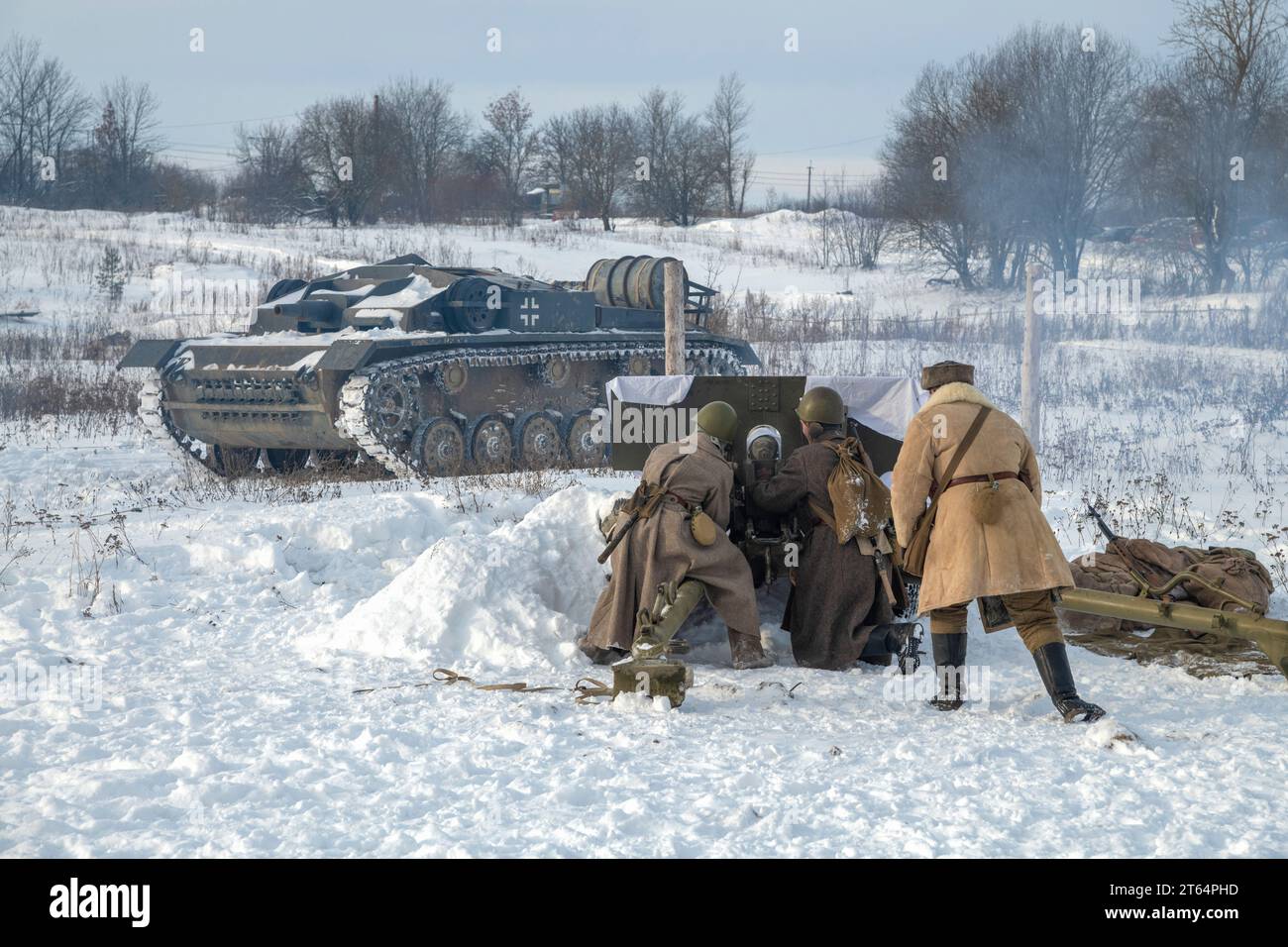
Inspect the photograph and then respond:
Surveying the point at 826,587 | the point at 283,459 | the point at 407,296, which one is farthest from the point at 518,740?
the point at 283,459

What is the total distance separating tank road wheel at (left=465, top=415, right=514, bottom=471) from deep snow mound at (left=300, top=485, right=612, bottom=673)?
6056mm

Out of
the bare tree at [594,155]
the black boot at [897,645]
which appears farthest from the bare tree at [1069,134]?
the black boot at [897,645]

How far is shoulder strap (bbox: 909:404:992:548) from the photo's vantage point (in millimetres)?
5664

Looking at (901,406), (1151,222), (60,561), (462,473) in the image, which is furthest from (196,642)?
(1151,222)

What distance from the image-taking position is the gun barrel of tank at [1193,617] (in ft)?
18.3

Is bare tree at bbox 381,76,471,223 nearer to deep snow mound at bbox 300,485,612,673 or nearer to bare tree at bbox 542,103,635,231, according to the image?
bare tree at bbox 542,103,635,231

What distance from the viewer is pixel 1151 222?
30109mm

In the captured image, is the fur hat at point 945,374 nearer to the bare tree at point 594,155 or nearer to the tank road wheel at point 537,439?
the tank road wheel at point 537,439

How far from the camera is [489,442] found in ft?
46.0

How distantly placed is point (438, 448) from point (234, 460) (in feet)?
8.03

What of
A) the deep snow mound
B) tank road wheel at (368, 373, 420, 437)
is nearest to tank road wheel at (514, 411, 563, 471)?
tank road wheel at (368, 373, 420, 437)

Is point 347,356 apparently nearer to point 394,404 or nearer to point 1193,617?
point 394,404
